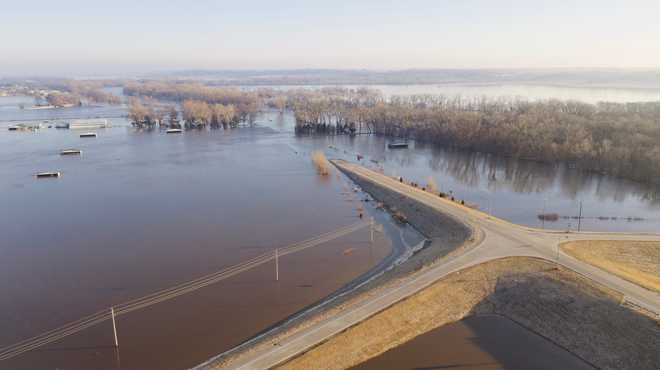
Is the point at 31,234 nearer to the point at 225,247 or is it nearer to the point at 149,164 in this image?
the point at 225,247

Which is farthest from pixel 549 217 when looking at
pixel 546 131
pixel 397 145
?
pixel 397 145

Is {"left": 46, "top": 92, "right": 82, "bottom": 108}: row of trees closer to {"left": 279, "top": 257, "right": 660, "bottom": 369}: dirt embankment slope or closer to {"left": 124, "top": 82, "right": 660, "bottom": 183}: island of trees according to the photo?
{"left": 124, "top": 82, "right": 660, "bottom": 183}: island of trees

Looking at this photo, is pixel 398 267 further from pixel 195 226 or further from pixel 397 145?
pixel 397 145

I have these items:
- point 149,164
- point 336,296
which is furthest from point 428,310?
point 149,164

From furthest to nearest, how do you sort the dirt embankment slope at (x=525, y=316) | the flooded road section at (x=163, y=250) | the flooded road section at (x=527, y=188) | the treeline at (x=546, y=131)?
1. the treeline at (x=546, y=131)
2. the flooded road section at (x=527, y=188)
3. the flooded road section at (x=163, y=250)
4. the dirt embankment slope at (x=525, y=316)

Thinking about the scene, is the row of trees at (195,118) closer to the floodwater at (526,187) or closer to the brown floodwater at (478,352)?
the floodwater at (526,187)

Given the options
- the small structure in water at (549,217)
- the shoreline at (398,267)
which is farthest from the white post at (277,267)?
the small structure in water at (549,217)
